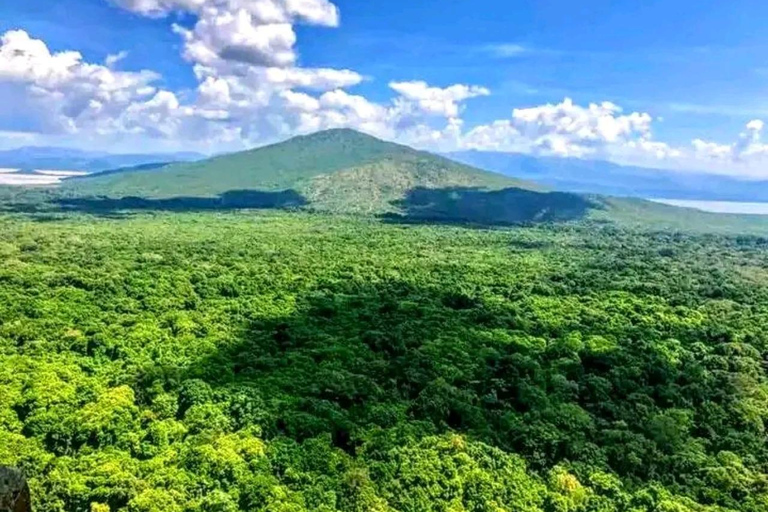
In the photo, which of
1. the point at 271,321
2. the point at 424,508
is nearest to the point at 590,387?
the point at 424,508

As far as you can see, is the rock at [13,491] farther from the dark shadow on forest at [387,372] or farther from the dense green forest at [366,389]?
the dark shadow on forest at [387,372]

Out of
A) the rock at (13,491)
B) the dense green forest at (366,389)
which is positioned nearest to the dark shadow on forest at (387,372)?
the dense green forest at (366,389)

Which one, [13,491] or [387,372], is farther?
[387,372]

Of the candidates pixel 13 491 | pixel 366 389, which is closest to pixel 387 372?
pixel 366 389

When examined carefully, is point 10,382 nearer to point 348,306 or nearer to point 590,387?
point 348,306

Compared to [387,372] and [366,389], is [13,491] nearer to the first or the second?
[366,389]
